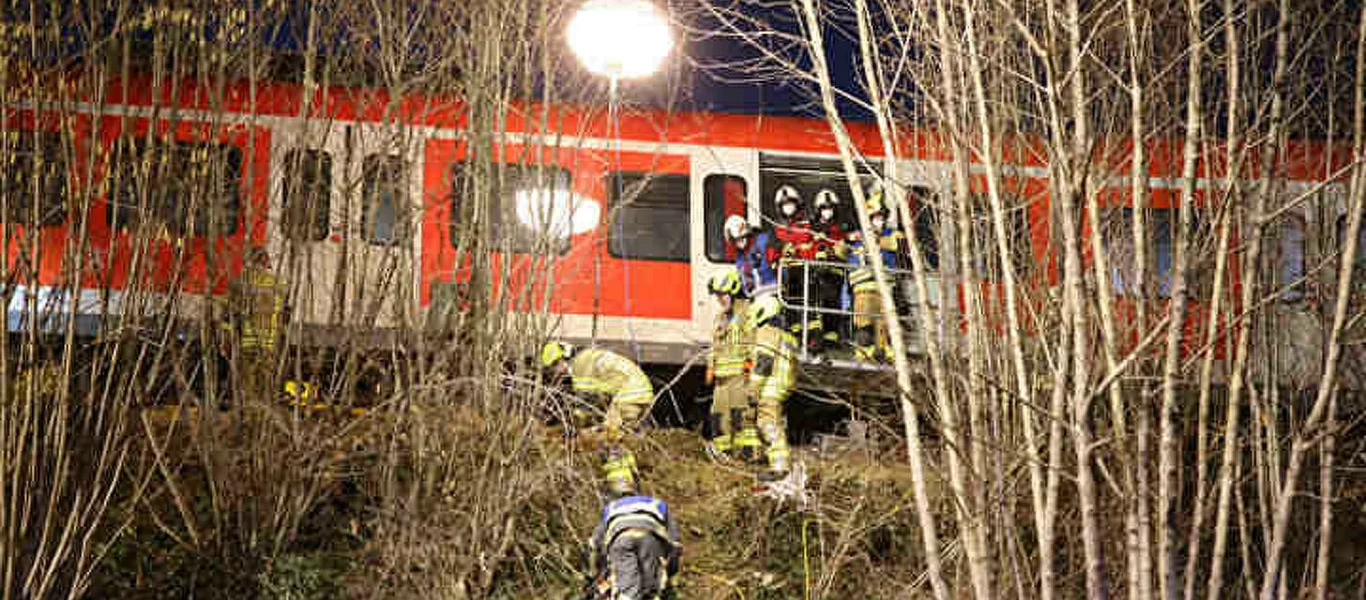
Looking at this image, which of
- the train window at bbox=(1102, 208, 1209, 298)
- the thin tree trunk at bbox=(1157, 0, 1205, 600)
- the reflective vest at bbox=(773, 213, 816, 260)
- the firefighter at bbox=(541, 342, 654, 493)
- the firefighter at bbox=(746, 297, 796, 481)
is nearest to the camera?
the thin tree trunk at bbox=(1157, 0, 1205, 600)

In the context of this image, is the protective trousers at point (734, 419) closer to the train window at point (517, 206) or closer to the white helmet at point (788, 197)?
the white helmet at point (788, 197)

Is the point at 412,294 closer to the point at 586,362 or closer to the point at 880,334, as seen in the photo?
the point at 586,362

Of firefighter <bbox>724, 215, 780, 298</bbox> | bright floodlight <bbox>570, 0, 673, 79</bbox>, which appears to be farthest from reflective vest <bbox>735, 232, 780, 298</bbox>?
bright floodlight <bbox>570, 0, 673, 79</bbox>

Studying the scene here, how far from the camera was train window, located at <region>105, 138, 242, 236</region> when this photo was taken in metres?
4.27

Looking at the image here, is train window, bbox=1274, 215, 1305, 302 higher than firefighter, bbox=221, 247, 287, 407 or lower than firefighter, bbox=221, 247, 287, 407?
higher

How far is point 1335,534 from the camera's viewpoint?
26.6ft

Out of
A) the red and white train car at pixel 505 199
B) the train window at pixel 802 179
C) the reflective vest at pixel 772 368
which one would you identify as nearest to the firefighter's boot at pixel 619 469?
the red and white train car at pixel 505 199

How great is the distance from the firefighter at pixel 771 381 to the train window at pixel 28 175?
15.6 feet

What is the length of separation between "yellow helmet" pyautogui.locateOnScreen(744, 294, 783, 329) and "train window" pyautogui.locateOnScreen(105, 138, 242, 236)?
374cm

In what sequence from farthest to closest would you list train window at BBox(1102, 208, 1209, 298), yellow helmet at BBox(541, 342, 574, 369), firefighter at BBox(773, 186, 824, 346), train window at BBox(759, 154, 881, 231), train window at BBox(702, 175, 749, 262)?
1. train window at BBox(759, 154, 881, 231)
2. train window at BBox(702, 175, 749, 262)
3. firefighter at BBox(773, 186, 824, 346)
4. yellow helmet at BBox(541, 342, 574, 369)
5. train window at BBox(1102, 208, 1209, 298)

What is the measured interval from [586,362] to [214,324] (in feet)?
9.54

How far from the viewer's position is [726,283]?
28.2ft

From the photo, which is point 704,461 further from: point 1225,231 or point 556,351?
point 1225,231

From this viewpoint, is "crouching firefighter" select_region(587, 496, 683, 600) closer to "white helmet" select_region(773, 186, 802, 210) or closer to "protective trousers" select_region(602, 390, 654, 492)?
"protective trousers" select_region(602, 390, 654, 492)
